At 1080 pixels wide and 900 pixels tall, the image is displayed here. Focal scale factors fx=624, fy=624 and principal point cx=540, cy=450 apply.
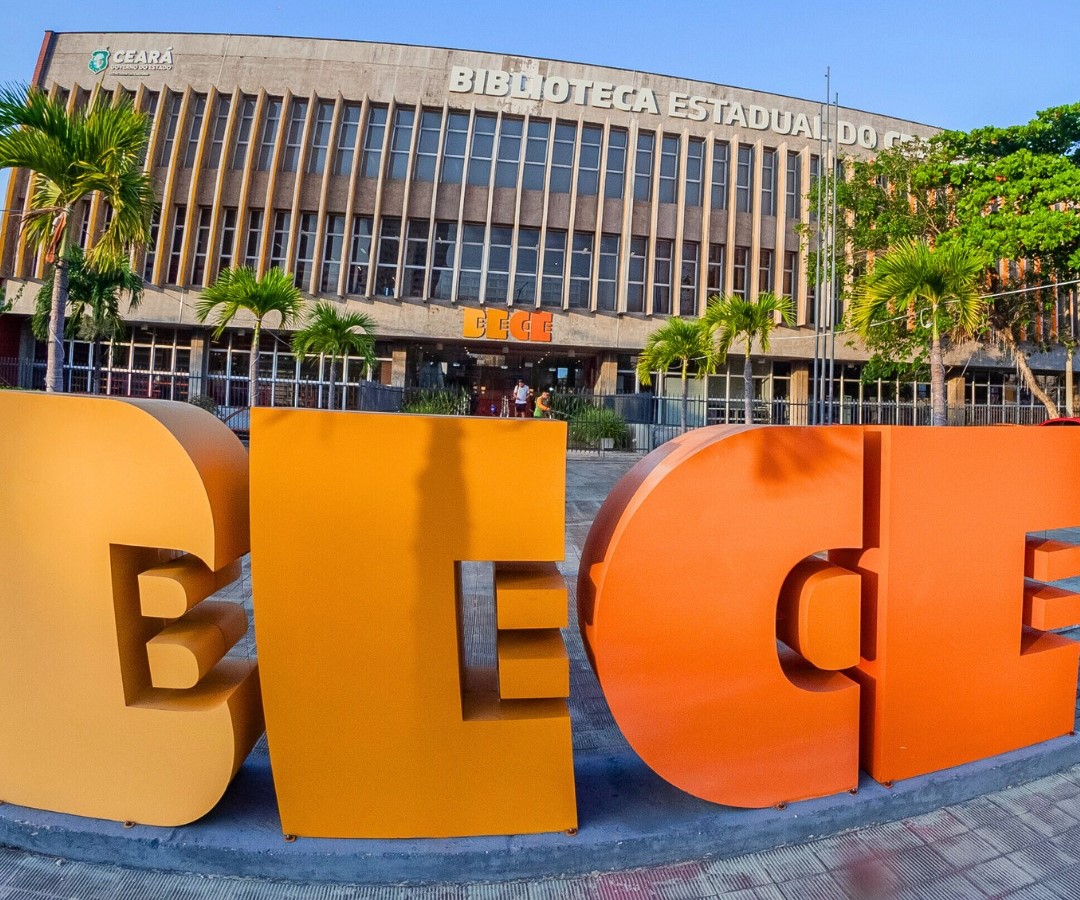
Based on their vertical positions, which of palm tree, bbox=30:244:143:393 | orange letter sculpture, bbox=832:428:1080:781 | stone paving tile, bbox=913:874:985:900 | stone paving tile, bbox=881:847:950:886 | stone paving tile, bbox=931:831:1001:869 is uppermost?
palm tree, bbox=30:244:143:393

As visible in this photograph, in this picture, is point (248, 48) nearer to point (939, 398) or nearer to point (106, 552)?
point (939, 398)

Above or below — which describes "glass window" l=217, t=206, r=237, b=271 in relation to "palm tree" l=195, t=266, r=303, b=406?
above

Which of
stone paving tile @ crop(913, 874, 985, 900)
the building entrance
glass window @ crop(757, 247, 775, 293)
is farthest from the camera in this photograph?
the building entrance

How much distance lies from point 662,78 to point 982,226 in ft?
46.7

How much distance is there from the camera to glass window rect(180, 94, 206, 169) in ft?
79.7

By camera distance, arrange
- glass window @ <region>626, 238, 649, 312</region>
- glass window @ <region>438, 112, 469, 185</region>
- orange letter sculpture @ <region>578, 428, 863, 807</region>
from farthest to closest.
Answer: glass window @ <region>626, 238, 649, 312</region> < glass window @ <region>438, 112, 469, 185</region> < orange letter sculpture @ <region>578, 428, 863, 807</region>

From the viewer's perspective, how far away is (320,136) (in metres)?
24.7

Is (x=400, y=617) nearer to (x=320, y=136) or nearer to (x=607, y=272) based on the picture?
(x=607, y=272)

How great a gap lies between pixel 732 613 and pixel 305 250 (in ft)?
83.7

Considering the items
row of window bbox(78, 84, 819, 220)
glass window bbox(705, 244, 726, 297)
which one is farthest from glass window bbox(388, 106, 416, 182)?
glass window bbox(705, 244, 726, 297)

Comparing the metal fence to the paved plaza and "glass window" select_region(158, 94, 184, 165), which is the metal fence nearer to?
"glass window" select_region(158, 94, 184, 165)

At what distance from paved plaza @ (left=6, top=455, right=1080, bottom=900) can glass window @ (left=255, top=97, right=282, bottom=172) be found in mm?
26844

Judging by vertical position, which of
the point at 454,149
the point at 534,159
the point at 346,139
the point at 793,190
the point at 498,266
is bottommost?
the point at 498,266

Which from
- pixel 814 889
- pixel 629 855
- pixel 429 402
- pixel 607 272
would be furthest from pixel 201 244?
pixel 814 889
